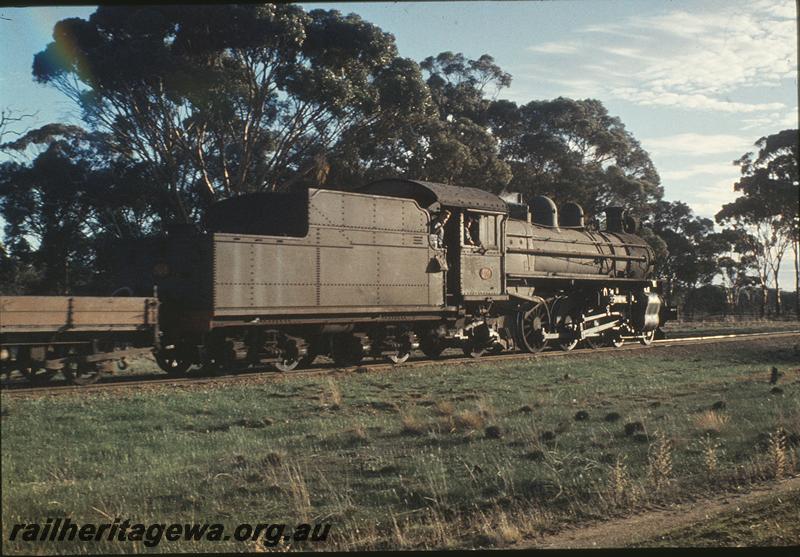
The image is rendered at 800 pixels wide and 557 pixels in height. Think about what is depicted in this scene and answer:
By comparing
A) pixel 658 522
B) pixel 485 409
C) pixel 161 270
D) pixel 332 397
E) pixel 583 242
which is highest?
pixel 583 242

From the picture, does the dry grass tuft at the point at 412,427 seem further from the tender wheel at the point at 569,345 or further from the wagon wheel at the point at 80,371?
the tender wheel at the point at 569,345

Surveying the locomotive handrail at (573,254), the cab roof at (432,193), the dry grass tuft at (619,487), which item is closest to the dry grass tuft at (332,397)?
the dry grass tuft at (619,487)

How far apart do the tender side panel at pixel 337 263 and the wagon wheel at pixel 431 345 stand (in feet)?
3.74

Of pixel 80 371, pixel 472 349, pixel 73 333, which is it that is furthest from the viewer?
pixel 472 349

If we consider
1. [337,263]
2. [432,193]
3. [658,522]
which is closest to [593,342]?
[432,193]

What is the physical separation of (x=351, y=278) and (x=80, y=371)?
513 centimetres

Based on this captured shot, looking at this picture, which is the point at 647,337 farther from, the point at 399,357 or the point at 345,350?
the point at 345,350

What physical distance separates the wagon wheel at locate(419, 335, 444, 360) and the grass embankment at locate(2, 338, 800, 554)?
3.68 meters

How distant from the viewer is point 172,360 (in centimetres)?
1430

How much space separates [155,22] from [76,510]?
576 inches

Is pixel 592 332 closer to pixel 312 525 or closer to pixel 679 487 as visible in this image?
pixel 679 487

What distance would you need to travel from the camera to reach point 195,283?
510 inches

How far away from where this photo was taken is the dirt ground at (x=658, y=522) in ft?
21.1

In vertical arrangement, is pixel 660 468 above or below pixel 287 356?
below
